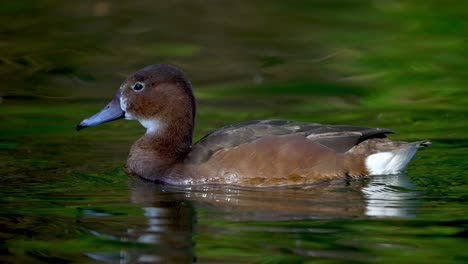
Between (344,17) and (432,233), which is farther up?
(344,17)

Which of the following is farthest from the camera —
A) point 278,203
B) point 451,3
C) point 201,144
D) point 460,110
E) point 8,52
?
point 451,3

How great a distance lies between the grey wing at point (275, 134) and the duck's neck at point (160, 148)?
24 cm

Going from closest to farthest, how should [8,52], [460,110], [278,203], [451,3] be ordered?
1. [278,203]
2. [460,110]
3. [8,52]
4. [451,3]

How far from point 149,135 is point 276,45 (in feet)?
16.7

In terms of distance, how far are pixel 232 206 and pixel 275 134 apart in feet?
3.85

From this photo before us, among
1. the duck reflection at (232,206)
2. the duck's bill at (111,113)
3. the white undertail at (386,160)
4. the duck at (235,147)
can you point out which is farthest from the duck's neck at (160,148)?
the white undertail at (386,160)

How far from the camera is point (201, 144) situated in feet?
31.6

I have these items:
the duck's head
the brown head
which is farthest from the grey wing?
the duck's head

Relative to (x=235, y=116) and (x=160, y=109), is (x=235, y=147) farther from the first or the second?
(x=235, y=116)

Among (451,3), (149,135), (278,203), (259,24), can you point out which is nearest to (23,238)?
(278,203)

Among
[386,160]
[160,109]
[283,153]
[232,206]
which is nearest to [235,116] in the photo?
[160,109]

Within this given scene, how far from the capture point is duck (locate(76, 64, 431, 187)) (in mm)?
9453

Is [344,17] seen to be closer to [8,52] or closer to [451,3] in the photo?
[451,3]

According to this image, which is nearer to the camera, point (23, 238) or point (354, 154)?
point (23, 238)
